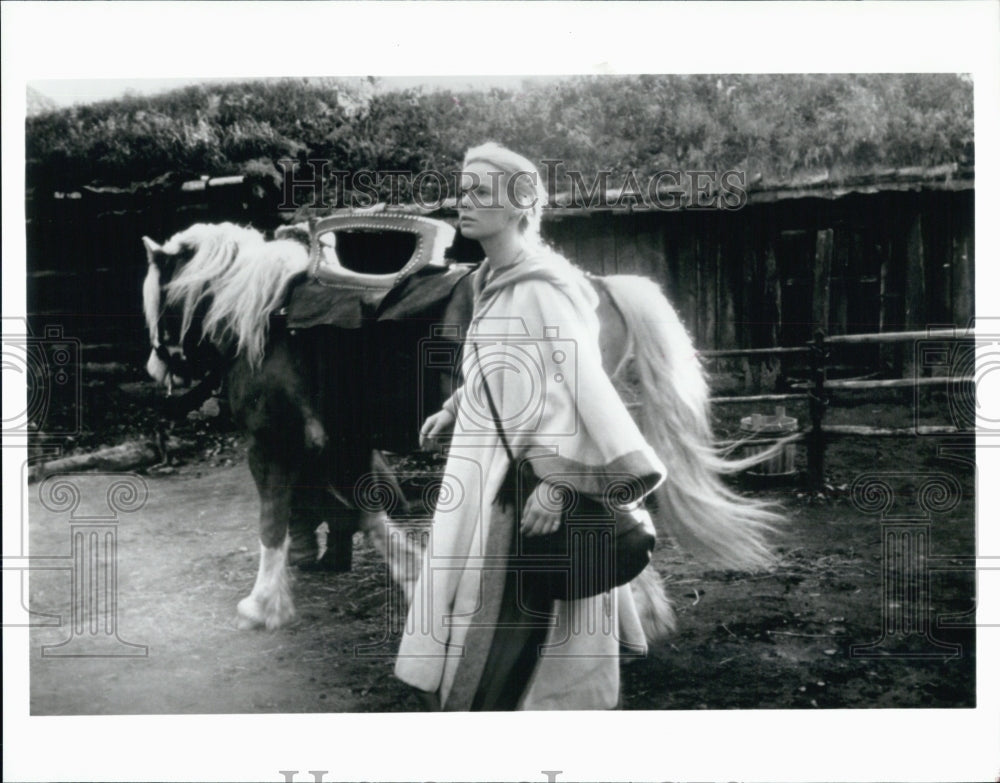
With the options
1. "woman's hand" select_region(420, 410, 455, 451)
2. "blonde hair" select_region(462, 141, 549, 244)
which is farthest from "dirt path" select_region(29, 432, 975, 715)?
"blonde hair" select_region(462, 141, 549, 244)

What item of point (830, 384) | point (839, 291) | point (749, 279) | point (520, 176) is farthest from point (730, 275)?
point (520, 176)

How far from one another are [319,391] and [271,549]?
27.7 inches

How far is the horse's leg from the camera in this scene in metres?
4.87

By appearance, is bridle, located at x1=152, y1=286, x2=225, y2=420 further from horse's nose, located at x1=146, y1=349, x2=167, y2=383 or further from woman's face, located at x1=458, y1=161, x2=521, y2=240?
woman's face, located at x1=458, y1=161, x2=521, y2=240

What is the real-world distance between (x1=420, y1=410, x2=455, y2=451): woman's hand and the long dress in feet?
0.13

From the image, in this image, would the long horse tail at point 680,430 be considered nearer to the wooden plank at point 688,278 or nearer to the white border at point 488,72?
the wooden plank at point 688,278

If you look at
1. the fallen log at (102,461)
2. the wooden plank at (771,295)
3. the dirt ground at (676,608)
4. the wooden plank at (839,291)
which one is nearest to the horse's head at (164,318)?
the fallen log at (102,461)

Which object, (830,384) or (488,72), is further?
(830,384)

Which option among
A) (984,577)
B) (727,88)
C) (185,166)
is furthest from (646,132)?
(984,577)

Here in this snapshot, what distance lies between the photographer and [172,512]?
193 inches

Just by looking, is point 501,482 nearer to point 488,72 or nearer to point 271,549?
point 271,549

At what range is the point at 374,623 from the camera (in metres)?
4.86

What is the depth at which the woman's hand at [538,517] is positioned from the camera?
4793 mm

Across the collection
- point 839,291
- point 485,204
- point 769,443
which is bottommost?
point 769,443
